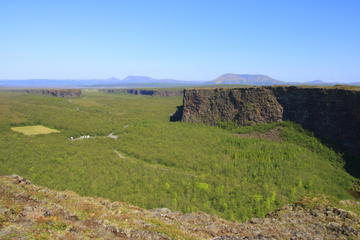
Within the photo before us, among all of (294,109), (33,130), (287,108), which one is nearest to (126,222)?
(294,109)

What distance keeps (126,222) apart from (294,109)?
128 ft

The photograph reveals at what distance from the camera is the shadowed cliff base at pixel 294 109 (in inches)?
1416

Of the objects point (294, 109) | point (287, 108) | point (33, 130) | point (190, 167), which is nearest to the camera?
point (190, 167)

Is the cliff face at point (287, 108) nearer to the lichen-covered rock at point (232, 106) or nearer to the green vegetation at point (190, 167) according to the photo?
the lichen-covered rock at point (232, 106)

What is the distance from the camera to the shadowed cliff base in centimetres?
3597

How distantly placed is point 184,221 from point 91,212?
5.78 meters

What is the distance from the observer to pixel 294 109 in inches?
1794

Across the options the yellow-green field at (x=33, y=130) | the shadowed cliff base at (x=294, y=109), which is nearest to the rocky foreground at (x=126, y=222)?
the shadowed cliff base at (x=294, y=109)

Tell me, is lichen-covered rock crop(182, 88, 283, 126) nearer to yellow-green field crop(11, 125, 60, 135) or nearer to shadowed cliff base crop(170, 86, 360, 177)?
shadowed cliff base crop(170, 86, 360, 177)

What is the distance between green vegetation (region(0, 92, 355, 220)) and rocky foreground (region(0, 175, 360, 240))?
4329 millimetres

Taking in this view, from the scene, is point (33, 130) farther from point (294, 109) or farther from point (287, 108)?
point (294, 109)

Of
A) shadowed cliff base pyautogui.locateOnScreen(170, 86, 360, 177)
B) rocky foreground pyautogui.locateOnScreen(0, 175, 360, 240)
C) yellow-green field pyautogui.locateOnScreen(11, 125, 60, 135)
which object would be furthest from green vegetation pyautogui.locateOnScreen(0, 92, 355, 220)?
rocky foreground pyautogui.locateOnScreen(0, 175, 360, 240)

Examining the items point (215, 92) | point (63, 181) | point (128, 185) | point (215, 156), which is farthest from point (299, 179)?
point (215, 92)

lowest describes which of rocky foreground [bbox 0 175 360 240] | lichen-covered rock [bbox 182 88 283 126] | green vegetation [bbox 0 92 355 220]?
green vegetation [bbox 0 92 355 220]
